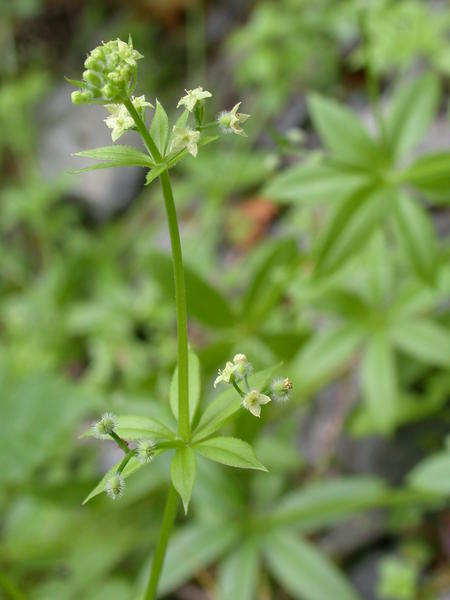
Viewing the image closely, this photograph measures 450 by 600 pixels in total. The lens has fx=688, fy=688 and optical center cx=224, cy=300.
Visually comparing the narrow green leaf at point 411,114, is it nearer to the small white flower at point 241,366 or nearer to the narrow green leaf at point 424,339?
the narrow green leaf at point 424,339

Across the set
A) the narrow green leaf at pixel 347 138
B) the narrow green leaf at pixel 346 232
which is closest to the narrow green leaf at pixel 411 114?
the narrow green leaf at pixel 347 138

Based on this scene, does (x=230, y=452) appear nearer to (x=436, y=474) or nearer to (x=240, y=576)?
(x=436, y=474)

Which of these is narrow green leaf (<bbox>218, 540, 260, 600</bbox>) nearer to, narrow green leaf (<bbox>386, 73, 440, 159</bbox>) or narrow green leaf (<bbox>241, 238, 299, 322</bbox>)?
narrow green leaf (<bbox>241, 238, 299, 322</bbox>)

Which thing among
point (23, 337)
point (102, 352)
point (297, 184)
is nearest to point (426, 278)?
point (297, 184)

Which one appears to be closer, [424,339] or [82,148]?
[424,339]

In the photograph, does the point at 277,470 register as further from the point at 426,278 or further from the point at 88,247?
the point at 88,247

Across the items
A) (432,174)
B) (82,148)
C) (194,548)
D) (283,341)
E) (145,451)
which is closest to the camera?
(145,451)

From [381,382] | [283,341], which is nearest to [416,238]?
[381,382]
